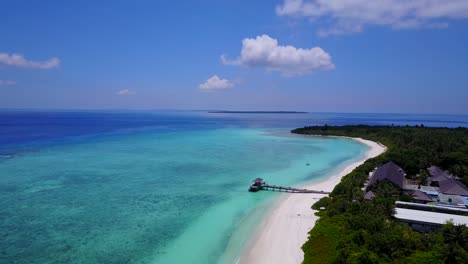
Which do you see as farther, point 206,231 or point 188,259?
point 206,231

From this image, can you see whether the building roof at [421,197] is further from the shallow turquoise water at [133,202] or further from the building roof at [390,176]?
the shallow turquoise water at [133,202]

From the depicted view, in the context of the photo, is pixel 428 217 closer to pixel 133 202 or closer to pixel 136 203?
pixel 136 203

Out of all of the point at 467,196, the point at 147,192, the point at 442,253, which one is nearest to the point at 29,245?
the point at 147,192

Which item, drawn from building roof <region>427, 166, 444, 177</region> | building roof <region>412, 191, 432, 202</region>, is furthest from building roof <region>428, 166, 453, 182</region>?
building roof <region>412, 191, 432, 202</region>

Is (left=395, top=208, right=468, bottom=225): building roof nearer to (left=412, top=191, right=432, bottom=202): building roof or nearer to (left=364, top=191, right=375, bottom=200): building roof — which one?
(left=364, top=191, right=375, bottom=200): building roof

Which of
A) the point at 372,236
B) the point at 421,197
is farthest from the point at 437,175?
the point at 372,236

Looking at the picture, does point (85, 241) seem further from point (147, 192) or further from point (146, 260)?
point (147, 192)
